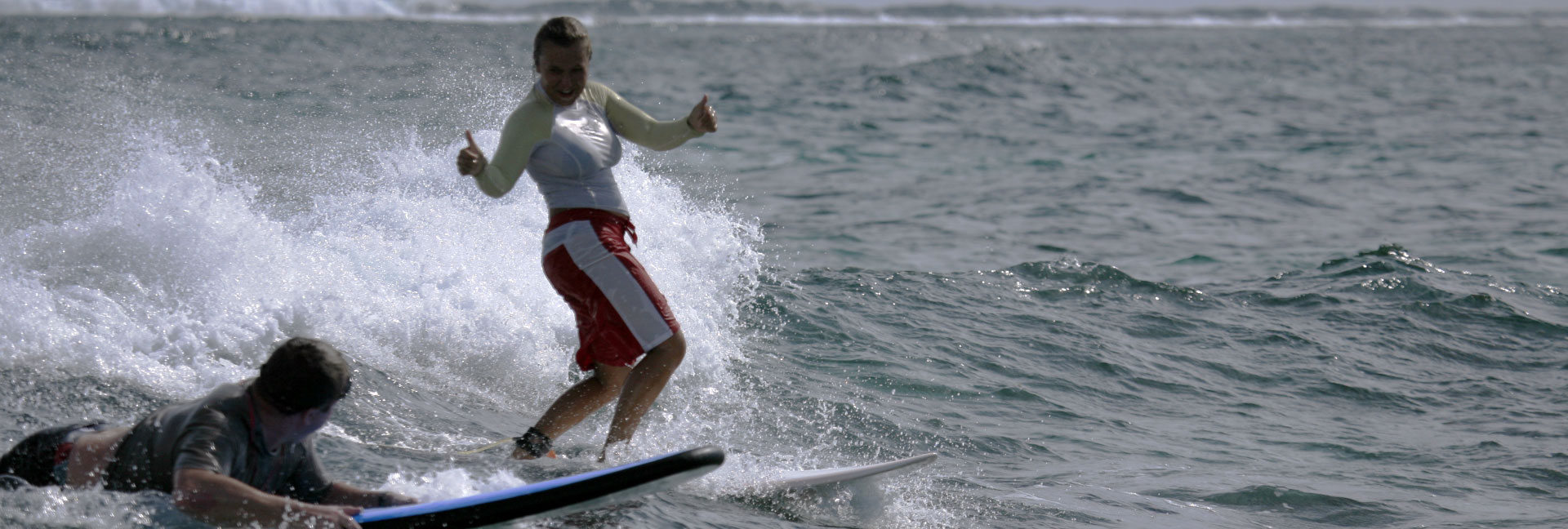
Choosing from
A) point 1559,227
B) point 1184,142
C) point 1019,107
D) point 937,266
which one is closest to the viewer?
point 937,266

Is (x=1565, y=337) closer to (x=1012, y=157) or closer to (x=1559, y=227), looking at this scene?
(x=1559, y=227)

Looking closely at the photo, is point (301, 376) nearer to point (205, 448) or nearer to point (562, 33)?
point (205, 448)

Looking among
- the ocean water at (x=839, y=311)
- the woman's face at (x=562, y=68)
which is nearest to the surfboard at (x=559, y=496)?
the ocean water at (x=839, y=311)

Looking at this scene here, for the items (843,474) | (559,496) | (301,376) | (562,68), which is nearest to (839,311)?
(843,474)

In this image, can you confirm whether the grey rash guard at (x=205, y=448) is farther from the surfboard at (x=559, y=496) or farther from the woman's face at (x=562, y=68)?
the woman's face at (x=562, y=68)

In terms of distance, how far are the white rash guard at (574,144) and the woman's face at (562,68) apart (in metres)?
0.06

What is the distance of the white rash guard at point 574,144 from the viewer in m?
4.77

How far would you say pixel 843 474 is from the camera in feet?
17.0

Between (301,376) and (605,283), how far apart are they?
158 cm

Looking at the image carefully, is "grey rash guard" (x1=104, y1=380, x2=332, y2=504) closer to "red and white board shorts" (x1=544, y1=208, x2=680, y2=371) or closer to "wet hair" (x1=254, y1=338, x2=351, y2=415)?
"wet hair" (x1=254, y1=338, x2=351, y2=415)

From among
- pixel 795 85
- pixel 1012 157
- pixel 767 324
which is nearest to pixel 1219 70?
pixel 795 85

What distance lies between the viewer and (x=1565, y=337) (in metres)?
9.66

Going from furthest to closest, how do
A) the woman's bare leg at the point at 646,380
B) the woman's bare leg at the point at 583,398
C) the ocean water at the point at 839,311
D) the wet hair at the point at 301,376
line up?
the ocean water at the point at 839,311 < the woman's bare leg at the point at 583,398 < the woman's bare leg at the point at 646,380 < the wet hair at the point at 301,376

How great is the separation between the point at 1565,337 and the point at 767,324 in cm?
599
